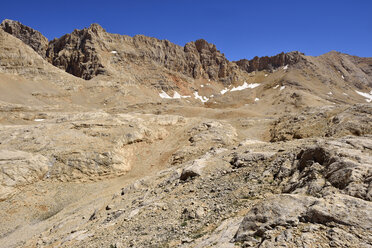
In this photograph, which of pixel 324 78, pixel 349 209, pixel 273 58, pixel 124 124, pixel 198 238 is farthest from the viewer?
pixel 273 58

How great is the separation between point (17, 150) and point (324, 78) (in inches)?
4943

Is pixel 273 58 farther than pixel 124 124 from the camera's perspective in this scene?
Yes

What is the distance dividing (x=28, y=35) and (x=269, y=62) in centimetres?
12797

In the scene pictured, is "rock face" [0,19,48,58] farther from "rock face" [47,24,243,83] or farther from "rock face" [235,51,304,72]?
"rock face" [235,51,304,72]

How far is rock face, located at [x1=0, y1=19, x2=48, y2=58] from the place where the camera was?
356 ft

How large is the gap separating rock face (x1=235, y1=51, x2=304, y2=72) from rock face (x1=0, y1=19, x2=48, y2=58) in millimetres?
111642

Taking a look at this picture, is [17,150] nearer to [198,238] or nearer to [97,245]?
[97,245]

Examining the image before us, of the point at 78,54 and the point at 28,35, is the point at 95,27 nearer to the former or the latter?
the point at 78,54

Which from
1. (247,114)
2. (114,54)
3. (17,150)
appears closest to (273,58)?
(114,54)

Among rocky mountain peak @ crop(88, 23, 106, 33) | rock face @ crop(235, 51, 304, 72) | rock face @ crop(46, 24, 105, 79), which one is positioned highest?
rocky mountain peak @ crop(88, 23, 106, 33)

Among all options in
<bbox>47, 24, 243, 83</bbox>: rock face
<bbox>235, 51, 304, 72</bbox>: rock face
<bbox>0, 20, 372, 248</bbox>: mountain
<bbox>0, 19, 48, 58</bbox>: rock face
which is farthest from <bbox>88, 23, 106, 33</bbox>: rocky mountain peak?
<bbox>235, 51, 304, 72</bbox>: rock face

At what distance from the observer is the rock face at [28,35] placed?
108 m

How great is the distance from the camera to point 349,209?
5234mm

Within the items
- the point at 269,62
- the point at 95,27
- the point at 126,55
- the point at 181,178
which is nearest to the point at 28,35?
the point at 95,27
